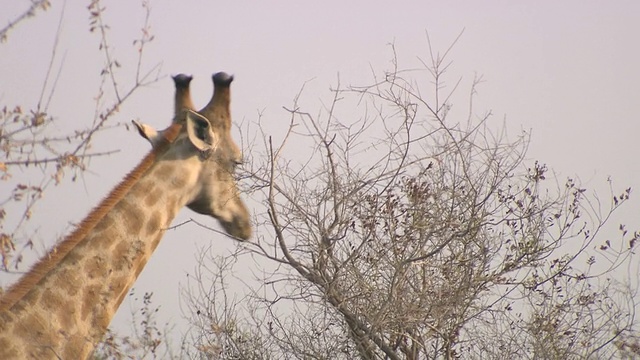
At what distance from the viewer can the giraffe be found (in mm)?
5812

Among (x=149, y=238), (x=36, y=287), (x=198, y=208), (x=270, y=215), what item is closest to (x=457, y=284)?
(x=270, y=215)

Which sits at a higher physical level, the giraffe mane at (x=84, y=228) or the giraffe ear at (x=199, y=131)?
the giraffe ear at (x=199, y=131)

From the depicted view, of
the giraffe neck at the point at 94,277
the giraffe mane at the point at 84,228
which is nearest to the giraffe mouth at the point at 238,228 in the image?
the giraffe neck at the point at 94,277

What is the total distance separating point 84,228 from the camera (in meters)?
6.30

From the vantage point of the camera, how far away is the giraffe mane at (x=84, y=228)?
587cm

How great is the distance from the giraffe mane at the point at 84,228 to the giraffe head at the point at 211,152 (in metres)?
0.05

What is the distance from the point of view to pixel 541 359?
30.5 feet

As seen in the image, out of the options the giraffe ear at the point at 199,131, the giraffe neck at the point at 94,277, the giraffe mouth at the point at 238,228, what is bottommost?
the giraffe neck at the point at 94,277

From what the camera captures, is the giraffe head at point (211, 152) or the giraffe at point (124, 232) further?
the giraffe head at point (211, 152)

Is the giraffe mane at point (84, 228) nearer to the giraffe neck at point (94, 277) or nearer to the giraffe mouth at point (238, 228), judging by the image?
the giraffe neck at point (94, 277)

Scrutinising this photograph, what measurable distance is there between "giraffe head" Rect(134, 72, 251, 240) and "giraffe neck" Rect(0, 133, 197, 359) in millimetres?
175

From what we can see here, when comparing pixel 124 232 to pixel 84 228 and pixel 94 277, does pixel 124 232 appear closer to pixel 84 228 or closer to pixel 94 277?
pixel 84 228

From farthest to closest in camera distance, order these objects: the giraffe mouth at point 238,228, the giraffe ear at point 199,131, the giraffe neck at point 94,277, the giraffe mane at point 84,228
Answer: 1. the giraffe mouth at point 238,228
2. the giraffe ear at point 199,131
3. the giraffe mane at point 84,228
4. the giraffe neck at point 94,277

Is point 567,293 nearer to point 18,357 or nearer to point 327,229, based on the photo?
point 327,229
